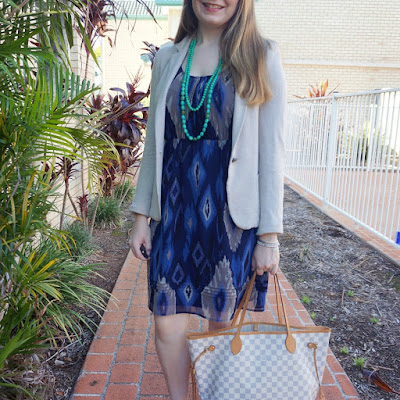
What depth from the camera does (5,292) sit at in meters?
2.09

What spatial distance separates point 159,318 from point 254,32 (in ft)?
4.01

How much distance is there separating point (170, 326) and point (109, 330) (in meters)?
1.30

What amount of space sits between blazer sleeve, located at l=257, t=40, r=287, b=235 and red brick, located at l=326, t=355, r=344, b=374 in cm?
137

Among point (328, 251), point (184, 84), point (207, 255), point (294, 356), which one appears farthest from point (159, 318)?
point (328, 251)

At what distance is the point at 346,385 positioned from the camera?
2.46 m

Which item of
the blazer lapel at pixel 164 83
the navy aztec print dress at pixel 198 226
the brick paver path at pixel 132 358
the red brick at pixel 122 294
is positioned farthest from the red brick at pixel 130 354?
the blazer lapel at pixel 164 83

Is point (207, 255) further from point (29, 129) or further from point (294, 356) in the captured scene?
point (29, 129)

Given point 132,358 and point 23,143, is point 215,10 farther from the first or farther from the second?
point 132,358

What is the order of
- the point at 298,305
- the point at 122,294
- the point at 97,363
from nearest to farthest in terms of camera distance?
1. the point at 97,363
2. the point at 298,305
3. the point at 122,294

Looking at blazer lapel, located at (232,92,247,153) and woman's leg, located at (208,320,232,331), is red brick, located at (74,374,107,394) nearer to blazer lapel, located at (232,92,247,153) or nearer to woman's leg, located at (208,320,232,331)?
woman's leg, located at (208,320,232,331)

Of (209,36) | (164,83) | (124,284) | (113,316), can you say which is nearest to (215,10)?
(209,36)

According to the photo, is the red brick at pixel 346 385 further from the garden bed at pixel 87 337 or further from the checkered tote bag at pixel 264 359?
the garden bed at pixel 87 337

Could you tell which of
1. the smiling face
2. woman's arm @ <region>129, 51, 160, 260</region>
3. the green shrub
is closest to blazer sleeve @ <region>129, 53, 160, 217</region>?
woman's arm @ <region>129, 51, 160, 260</region>

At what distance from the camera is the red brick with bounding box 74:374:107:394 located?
234 centimetres
